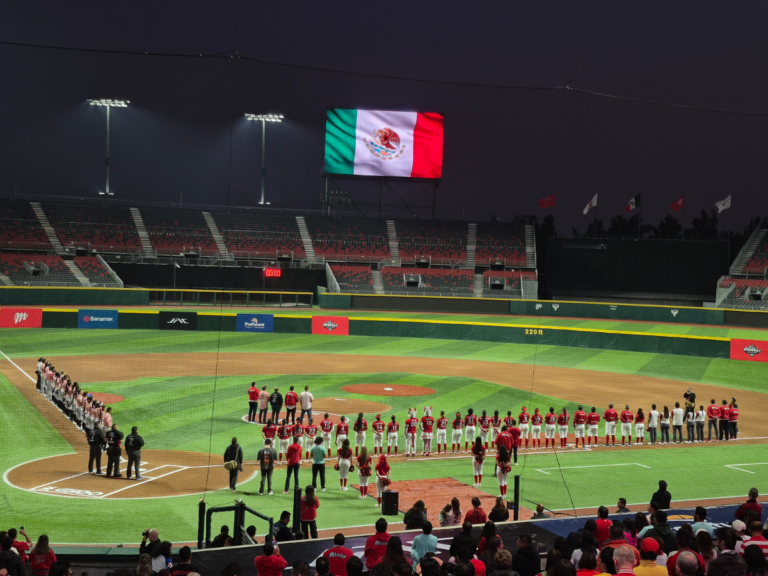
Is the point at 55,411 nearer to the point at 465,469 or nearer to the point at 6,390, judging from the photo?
the point at 6,390

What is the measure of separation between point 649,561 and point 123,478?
12506mm

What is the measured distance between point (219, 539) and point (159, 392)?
677 inches

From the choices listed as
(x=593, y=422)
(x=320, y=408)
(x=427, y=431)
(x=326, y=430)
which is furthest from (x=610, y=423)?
(x=320, y=408)

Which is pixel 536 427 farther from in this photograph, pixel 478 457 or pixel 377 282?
pixel 377 282

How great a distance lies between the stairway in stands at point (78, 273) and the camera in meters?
51.6

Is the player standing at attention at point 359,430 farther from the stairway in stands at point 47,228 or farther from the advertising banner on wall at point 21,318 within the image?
the stairway in stands at point 47,228

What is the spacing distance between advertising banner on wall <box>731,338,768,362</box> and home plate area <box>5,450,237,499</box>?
91.9 feet

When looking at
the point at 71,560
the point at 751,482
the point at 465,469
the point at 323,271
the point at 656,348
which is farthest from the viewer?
the point at 323,271

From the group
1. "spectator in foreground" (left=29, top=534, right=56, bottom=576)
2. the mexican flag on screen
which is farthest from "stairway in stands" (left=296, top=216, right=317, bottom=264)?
"spectator in foreground" (left=29, top=534, right=56, bottom=576)

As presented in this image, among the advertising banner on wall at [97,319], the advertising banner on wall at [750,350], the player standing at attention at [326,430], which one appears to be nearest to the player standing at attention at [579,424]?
the player standing at attention at [326,430]

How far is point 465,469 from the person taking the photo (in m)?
17.6

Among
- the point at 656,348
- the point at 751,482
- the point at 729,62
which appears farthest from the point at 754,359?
the point at 729,62

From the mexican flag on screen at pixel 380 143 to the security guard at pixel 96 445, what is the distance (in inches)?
1893

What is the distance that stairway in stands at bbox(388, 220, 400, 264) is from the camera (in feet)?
209
